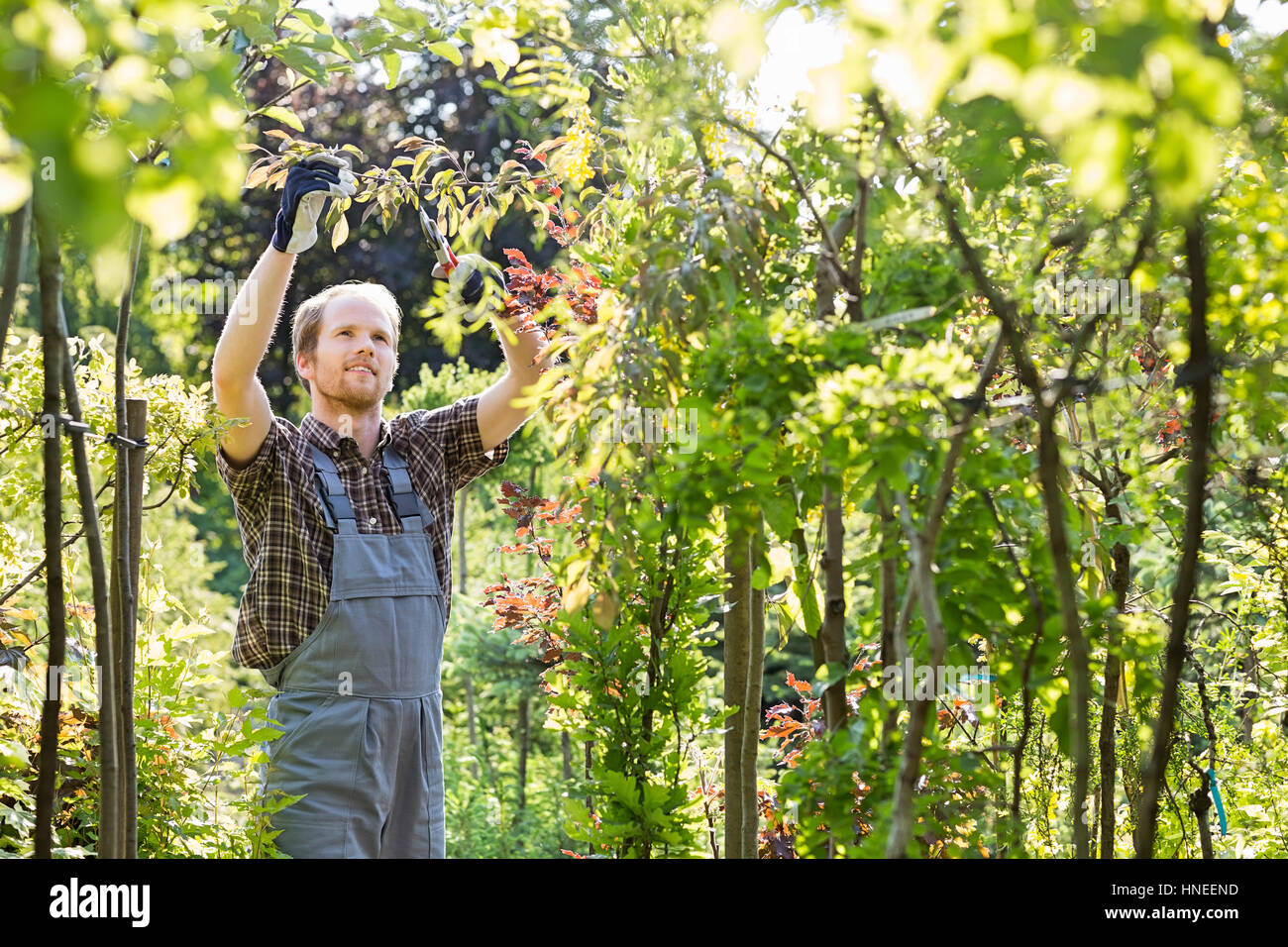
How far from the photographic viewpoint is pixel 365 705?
7.59 feet

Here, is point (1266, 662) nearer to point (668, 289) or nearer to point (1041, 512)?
point (1041, 512)

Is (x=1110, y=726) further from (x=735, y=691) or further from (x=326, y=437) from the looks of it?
(x=326, y=437)

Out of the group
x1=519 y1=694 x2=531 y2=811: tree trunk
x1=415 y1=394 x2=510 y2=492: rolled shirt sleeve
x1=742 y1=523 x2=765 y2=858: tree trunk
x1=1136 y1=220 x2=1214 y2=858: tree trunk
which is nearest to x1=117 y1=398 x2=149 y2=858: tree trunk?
x1=415 y1=394 x2=510 y2=492: rolled shirt sleeve

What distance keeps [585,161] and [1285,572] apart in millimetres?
1693

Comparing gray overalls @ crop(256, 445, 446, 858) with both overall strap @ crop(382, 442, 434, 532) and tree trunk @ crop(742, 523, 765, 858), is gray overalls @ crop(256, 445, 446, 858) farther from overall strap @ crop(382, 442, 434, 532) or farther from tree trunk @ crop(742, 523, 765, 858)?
tree trunk @ crop(742, 523, 765, 858)

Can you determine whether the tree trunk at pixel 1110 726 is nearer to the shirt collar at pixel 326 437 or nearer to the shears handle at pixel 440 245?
the shears handle at pixel 440 245

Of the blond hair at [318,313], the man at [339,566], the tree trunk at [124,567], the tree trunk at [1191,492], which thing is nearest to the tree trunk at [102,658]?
the tree trunk at [124,567]

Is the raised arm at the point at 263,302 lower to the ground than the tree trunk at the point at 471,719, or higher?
higher

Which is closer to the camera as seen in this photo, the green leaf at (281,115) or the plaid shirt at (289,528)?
the green leaf at (281,115)

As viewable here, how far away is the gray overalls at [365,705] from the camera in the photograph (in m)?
2.27

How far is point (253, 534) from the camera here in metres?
2.42

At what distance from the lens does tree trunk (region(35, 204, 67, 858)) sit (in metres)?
1.28

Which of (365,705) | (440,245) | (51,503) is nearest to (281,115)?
(440,245)

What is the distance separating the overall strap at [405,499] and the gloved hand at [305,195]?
0.61 meters
